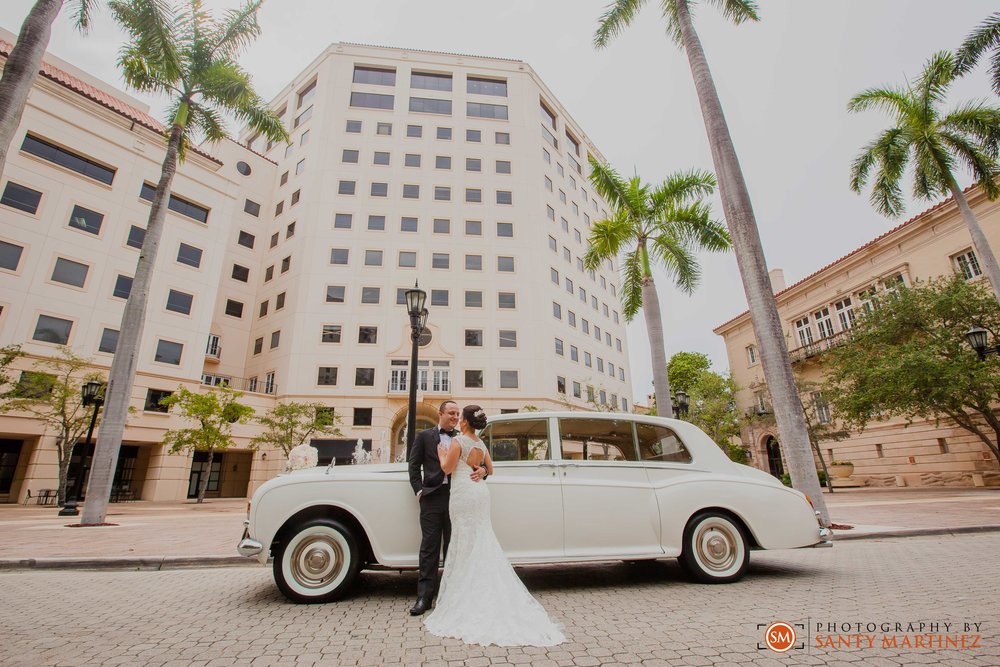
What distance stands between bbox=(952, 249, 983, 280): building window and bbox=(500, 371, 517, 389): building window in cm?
2261

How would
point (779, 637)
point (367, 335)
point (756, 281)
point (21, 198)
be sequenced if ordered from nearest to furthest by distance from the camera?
point (779, 637)
point (756, 281)
point (21, 198)
point (367, 335)

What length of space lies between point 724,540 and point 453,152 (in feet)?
117

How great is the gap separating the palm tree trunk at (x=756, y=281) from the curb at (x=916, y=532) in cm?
36

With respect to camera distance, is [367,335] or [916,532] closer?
[916,532]

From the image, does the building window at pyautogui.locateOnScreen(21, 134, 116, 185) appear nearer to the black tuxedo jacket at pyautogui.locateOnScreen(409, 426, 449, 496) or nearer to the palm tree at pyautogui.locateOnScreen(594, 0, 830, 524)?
the palm tree at pyautogui.locateOnScreen(594, 0, 830, 524)

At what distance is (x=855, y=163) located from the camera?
17875mm

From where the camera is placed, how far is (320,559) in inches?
166

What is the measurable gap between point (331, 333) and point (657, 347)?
2281cm

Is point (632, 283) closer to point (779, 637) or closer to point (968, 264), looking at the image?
point (779, 637)

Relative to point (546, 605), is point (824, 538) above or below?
above

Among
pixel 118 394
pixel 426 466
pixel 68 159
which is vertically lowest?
pixel 426 466

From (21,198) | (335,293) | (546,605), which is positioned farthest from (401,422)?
(546,605)

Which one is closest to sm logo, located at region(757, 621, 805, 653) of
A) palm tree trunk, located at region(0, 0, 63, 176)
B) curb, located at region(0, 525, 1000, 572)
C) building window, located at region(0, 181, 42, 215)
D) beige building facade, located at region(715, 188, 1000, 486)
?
curb, located at region(0, 525, 1000, 572)

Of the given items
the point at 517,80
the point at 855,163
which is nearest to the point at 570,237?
the point at 517,80
